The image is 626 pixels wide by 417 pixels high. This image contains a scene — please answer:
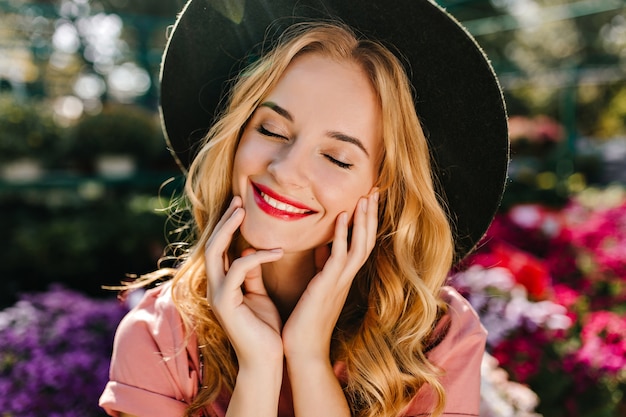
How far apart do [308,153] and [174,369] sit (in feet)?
2.64

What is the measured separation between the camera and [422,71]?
67.1 inches

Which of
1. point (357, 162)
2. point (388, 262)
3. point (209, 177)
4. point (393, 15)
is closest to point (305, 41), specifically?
point (393, 15)

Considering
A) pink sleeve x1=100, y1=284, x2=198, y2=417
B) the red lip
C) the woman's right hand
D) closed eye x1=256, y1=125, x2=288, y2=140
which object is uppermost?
closed eye x1=256, y1=125, x2=288, y2=140

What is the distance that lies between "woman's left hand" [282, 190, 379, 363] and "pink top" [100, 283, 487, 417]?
203 millimetres

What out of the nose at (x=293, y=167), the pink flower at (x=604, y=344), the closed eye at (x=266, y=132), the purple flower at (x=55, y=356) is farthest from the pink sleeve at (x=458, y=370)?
the purple flower at (x=55, y=356)

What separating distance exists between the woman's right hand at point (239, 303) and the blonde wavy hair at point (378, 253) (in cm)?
17

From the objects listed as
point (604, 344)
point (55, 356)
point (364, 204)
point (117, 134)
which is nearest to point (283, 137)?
point (364, 204)

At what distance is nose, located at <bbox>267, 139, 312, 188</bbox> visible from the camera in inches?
63.2

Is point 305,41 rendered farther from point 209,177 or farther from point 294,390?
point 294,390

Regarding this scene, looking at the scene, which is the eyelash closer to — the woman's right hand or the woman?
the woman

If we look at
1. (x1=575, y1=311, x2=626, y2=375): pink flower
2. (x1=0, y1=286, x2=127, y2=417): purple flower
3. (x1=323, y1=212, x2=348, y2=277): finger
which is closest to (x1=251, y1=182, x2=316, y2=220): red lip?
(x1=323, y1=212, x2=348, y2=277): finger

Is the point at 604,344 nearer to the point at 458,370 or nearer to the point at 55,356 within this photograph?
the point at 458,370

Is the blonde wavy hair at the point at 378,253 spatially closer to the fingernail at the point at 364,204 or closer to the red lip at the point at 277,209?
the fingernail at the point at 364,204

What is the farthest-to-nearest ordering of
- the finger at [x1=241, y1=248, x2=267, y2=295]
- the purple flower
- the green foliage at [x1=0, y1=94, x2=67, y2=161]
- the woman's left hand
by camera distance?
the green foliage at [x1=0, y1=94, x2=67, y2=161] → the purple flower → the finger at [x1=241, y1=248, x2=267, y2=295] → the woman's left hand
